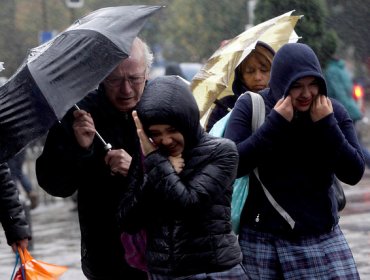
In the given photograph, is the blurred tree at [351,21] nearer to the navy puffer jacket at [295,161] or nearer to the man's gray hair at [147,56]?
the man's gray hair at [147,56]

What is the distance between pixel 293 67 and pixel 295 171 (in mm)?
473

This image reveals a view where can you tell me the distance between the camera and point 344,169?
5020mm

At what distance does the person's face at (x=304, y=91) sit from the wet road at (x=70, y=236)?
14.3 ft

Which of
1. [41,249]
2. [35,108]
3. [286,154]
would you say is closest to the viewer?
[286,154]

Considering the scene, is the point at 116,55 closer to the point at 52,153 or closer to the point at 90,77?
the point at 90,77

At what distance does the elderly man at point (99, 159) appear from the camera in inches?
206

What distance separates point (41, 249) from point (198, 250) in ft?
27.2

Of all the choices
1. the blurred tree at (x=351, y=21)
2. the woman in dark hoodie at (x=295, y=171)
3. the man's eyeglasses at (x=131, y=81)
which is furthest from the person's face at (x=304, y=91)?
the blurred tree at (x=351, y=21)

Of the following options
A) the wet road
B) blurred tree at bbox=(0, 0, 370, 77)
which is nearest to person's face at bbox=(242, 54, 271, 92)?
the wet road

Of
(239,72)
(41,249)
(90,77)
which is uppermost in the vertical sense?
(90,77)

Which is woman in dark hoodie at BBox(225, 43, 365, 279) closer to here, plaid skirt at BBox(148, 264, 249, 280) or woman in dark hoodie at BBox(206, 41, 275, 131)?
plaid skirt at BBox(148, 264, 249, 280)

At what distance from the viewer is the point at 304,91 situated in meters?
4.87

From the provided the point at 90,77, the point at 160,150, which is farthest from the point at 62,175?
the point at 160,150

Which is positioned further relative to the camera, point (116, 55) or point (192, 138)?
point (116, 55)
